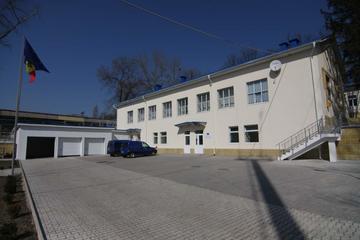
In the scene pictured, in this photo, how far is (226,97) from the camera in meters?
21.4

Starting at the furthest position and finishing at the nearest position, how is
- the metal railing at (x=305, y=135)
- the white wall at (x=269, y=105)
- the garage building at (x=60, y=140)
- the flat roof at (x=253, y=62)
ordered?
the garage building at (x=60, y=140) → the flat roof at (x=253, y=62) → the white wall at (x=269, y=105) → the metal railing at (x=305, y=135)

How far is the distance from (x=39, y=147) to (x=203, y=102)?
827 inches

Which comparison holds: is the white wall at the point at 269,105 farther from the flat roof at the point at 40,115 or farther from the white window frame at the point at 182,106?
the flat roof at the point at 40,115

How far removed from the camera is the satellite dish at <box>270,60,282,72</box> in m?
17.2

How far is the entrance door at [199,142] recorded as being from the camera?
75.4ft

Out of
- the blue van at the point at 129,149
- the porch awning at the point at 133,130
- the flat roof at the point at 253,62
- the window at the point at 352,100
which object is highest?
the flat roof at the point at 253,62

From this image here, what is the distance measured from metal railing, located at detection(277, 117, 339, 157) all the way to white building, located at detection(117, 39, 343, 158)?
0.24ft

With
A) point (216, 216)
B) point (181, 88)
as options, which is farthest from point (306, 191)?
point (181, 88)

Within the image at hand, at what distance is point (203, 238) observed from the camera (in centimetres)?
386

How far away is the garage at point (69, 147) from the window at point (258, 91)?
20673 mm

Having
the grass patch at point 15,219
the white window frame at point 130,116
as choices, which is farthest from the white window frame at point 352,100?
the grass patch at point 15,219

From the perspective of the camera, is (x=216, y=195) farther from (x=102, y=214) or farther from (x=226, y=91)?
(x=226, y=91)

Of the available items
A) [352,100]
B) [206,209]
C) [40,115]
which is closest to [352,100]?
[352,100]

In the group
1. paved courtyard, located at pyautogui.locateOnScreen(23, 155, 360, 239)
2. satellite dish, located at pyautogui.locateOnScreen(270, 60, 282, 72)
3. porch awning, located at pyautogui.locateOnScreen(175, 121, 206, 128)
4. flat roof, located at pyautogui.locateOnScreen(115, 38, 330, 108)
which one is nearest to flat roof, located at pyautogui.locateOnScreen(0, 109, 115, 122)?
flat roof, located at pyautogui.locateOnScreen(115, 38, 330, 108)
